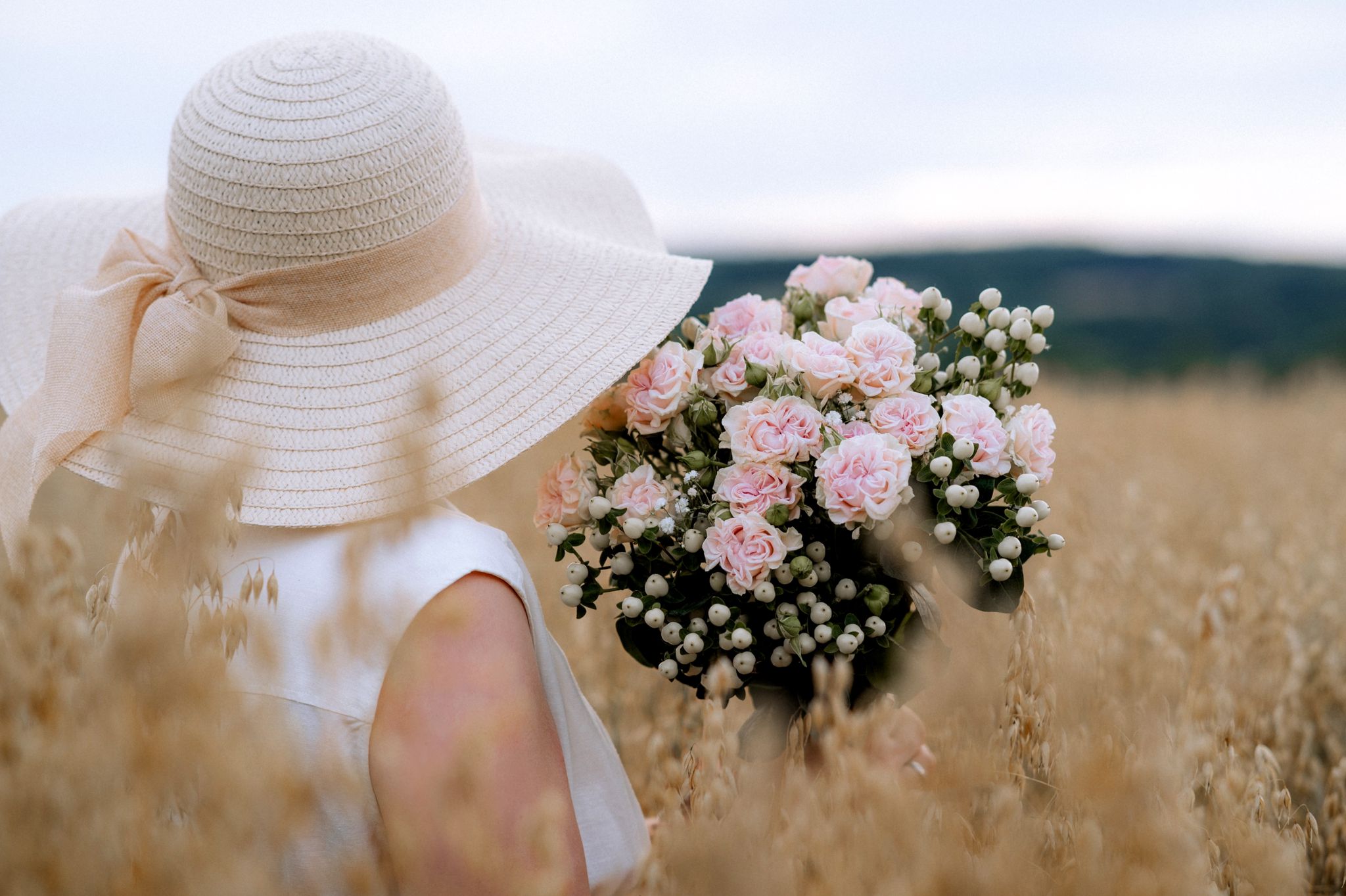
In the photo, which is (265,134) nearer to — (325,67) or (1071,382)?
(325,67)

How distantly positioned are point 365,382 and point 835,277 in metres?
0.86

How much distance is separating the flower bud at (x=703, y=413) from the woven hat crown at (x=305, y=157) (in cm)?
51

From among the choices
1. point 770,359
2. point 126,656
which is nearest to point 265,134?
point 770,359

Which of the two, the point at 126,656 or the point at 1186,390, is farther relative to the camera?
the point at 1186,390

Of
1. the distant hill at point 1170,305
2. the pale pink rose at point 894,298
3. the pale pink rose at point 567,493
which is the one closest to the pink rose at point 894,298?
the pale pink rose at point 894,298

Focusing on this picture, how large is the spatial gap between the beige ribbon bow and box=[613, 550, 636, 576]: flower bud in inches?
20.9

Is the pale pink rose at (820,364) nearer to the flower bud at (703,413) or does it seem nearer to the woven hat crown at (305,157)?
the flower bud at (703,413)

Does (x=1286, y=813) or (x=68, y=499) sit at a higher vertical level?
(x=1286, y=813)

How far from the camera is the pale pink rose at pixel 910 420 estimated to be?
1341mm

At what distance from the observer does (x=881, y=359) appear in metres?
1.40

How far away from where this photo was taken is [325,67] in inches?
55.8

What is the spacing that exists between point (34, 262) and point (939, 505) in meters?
1.82

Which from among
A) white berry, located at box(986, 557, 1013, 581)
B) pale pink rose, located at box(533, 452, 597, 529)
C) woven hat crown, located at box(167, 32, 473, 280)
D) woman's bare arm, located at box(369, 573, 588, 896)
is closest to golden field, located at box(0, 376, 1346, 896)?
white berry, located at box(986, 557, 1013, 581)

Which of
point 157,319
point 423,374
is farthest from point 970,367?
point 157,319
